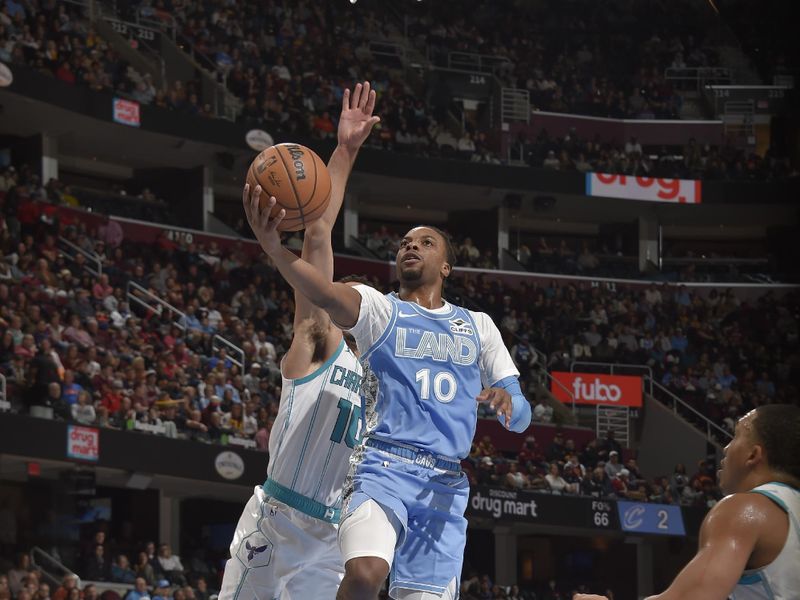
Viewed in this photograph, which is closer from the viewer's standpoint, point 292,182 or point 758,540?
point 758,540

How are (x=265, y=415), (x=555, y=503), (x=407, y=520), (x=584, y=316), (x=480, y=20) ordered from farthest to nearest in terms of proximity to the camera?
(x=480, y=20) → (x=584, y=316) → (x=555, y=503) → (x=265, y=415) → (x=407, y=520)

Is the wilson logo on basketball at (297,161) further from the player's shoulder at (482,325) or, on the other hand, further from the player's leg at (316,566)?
the player's leg at (316,566)

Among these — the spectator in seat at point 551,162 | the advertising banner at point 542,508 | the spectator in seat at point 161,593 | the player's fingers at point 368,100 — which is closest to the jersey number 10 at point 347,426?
the player's fingers at point 368,100

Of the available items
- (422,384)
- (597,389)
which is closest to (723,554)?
(422,384)

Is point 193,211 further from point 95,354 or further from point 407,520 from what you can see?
point 407,520

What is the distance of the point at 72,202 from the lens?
93.8 feet

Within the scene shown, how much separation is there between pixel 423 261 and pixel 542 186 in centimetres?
3018

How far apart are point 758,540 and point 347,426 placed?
3658 mm

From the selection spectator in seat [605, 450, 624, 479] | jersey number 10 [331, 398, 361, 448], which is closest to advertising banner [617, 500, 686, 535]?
spectator in seat [605, 450, 624, 479]

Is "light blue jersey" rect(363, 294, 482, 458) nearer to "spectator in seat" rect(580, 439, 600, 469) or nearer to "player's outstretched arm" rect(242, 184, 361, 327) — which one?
"player's outstretched arm" rect(242, 184, 361, 327)

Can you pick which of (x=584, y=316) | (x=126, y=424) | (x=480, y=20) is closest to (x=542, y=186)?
(x=584, y=316)

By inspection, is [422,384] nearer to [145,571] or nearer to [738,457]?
[738,457]

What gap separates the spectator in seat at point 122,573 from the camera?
64.7ft

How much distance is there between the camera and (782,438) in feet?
15.1
